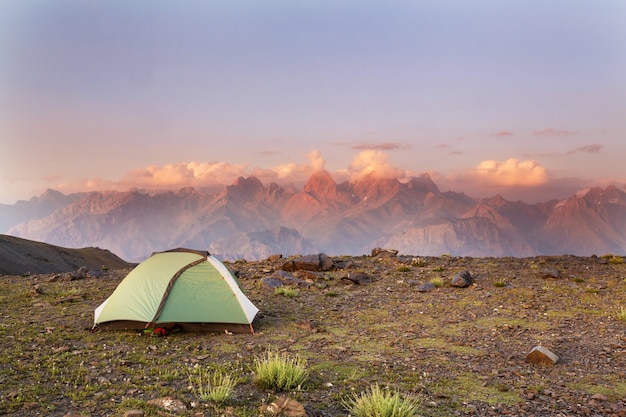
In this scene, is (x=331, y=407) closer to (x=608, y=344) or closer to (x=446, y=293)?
(x=608, y=344)

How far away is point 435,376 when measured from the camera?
10.9 m

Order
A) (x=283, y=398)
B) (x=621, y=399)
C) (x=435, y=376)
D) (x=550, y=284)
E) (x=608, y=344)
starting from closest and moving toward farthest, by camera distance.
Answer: (x=283, y=398) < (x=621, y=399) < (x=435, y=376) < (x=608, y=344) < (x=550, y=284)

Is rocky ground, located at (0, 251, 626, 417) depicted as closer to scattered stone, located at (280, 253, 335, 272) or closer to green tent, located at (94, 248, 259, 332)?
green tent, located at (94, 248, 259, 332)

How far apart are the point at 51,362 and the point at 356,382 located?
313 inches

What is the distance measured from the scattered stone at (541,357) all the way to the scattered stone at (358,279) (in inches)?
543

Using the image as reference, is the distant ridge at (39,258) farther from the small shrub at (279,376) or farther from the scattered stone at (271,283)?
the small shrub at (279,376)

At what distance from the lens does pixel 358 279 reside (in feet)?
84.0

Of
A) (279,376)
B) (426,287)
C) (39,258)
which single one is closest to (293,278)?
(426,287)

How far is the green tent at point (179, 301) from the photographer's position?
15.1 m

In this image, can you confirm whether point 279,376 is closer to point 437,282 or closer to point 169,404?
point 169,404

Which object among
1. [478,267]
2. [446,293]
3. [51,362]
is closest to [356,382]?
[51,362]

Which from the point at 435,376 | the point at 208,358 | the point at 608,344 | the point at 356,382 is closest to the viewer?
the point at 356,382

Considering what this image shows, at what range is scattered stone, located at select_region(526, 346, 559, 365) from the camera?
11.7m

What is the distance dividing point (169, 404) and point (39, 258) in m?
62.3
